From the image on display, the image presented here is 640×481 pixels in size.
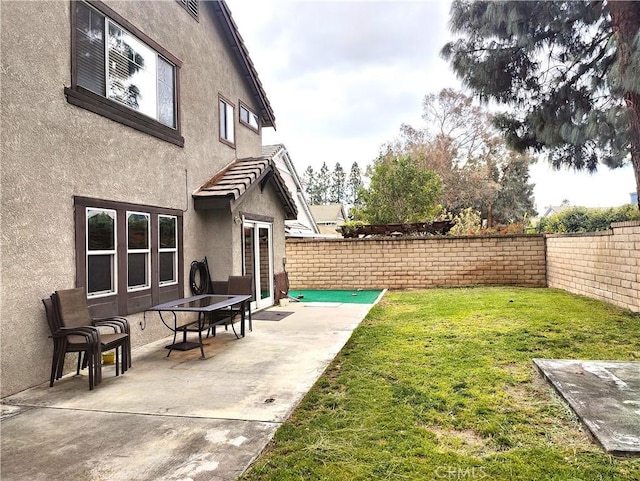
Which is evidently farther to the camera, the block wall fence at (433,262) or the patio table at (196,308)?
the block wall fence at (433,262)

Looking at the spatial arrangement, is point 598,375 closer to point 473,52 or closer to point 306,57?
point 473,52

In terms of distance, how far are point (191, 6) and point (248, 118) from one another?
12.1ft

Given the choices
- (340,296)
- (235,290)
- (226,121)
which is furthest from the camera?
(340,296)

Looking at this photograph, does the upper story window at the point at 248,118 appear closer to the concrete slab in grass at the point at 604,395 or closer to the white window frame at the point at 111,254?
the white window frame at the point at 111,254

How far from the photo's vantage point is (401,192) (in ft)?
79.1

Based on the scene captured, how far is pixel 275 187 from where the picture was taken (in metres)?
12.1

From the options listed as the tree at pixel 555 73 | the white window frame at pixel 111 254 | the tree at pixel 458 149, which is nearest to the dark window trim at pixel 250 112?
the tree at pixel 555 73

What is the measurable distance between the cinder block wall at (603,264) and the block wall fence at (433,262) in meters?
0.09

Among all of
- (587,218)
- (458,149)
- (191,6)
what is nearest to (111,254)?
(191,6)

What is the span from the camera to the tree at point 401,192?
23.9 meters

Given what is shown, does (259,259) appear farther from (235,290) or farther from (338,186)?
(338,186)

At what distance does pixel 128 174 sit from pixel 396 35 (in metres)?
9.67

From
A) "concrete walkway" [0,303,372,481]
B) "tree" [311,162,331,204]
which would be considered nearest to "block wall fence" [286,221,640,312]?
"concrete walkway" [0,303,372,481]

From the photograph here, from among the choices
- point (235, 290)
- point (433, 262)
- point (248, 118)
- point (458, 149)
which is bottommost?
point (235, 290)
